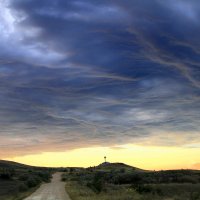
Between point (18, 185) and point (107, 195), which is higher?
point (18, 185)

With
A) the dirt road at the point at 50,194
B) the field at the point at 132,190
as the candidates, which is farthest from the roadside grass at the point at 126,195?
the dirt road at the point at 50,194

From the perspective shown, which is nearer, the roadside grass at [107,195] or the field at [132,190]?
the roadside grass at [107,195]

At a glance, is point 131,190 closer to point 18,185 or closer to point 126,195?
point 126,195

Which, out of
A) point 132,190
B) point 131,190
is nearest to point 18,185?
point 132,190

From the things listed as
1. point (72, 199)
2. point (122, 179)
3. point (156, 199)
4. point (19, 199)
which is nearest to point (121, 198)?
point (156, 199)

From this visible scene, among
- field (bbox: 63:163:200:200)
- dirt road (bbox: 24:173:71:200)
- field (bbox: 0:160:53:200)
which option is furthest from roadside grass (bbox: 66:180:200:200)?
field (bbox: 0:160:53:200)

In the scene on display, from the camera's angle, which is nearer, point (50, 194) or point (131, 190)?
point (50, 194)

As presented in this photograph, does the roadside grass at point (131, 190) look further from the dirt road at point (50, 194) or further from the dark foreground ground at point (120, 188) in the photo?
the dirt road at point (50, 194)

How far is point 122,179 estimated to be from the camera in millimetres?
96500

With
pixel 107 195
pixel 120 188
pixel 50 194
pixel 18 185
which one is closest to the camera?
pixel 107 195

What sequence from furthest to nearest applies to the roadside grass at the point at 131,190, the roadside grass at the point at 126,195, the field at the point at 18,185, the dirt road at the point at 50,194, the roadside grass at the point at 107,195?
the field at the point at 18,185, the dirt road at the point at 50,194, the roadside grass at the point at 131,190, the roadside grass at the point at 126,195, the roadside grass at the point at 107,195

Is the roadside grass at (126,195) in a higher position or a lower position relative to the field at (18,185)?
lower

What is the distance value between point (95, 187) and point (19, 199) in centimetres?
1219

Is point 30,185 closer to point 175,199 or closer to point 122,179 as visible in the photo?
point 122,179
